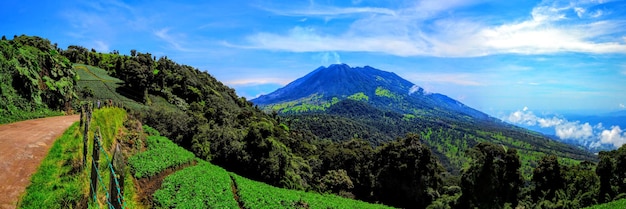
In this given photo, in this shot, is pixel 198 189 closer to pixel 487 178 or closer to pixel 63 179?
pixel 63 179

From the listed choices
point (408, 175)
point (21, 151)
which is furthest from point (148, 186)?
point (408, 175)

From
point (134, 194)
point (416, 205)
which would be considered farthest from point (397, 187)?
point (134, 194)

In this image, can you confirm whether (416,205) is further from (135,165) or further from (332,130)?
(332,130)

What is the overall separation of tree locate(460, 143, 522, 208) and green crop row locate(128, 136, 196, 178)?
108 feet

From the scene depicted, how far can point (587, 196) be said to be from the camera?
144 ft

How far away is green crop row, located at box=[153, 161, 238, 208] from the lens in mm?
23422

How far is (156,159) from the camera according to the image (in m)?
28.3

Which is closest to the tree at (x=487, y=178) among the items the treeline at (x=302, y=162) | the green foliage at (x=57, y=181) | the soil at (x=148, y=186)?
the treeline at (x=302, y=162)

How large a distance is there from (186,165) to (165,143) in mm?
3562

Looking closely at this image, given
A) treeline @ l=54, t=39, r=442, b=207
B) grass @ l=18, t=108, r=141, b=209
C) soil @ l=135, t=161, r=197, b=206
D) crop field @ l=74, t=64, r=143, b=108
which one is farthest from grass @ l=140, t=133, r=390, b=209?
crop field @ l=74, t=64, r=143, b=108

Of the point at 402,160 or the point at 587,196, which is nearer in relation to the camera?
the point at 587,196

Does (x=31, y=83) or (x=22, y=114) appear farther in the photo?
(x=31, y=83)

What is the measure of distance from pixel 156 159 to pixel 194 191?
4.49m

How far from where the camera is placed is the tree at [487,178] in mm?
44688
